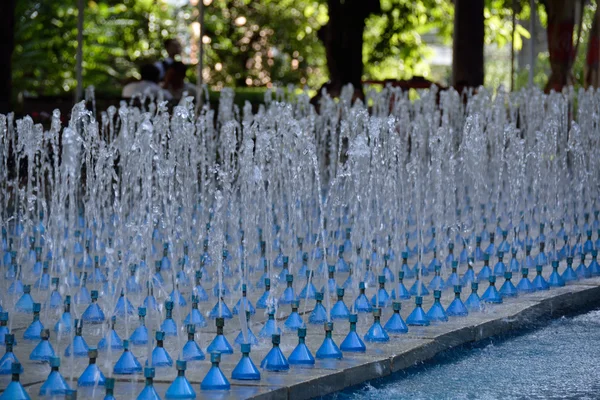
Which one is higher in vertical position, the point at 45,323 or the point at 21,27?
the point at 21,27

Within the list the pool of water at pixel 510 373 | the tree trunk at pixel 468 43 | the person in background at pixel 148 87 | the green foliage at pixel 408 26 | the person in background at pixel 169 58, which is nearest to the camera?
the pool of water at pixel 510 373

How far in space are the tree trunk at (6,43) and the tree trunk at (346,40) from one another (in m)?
5.11

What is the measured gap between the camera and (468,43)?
15.6 meters

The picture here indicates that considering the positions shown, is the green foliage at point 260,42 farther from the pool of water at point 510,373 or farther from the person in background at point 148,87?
the pool of water at point 510,373

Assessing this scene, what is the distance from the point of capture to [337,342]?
5.93 metres

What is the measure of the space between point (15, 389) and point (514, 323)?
314 centimetres

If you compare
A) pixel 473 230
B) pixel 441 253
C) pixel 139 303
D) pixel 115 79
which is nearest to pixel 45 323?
pixel 139 303

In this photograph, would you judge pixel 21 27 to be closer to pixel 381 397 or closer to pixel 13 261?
pixel 13 261

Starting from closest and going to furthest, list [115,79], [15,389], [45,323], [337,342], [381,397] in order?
[15,389]
[381,397]
[337,342]
[45,323]
[115,79]

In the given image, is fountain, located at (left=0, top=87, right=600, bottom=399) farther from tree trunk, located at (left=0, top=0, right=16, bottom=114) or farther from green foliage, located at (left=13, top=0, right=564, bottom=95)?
green foliage, located at (left=13, top=0, right=564, bottom=95)

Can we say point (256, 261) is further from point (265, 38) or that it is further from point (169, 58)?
point (265, 38)

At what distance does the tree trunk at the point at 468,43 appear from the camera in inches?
611

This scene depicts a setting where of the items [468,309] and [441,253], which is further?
[441,253]

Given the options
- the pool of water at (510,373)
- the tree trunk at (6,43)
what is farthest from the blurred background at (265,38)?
the pool of water at (510,373)
